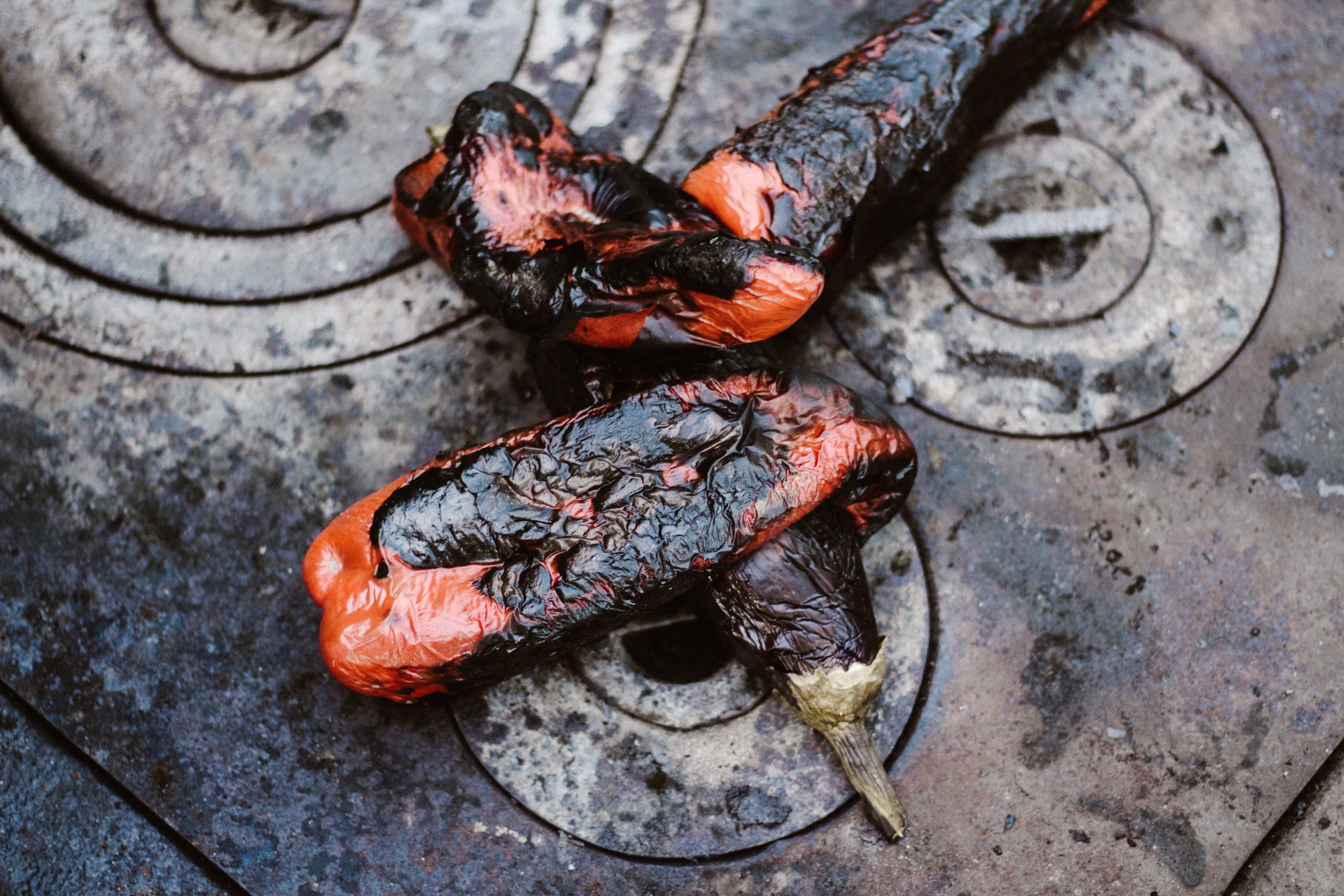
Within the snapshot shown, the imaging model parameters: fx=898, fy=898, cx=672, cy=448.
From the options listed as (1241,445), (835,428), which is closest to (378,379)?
(835,428)

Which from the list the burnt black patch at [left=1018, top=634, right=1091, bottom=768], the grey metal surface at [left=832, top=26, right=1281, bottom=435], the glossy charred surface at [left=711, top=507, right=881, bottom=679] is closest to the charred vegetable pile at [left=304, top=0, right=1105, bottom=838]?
the glossy charred surface at [left=711, top=507, right=881, bottom=679]

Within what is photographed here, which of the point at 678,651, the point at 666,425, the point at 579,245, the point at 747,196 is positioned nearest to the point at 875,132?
the point at 747,196

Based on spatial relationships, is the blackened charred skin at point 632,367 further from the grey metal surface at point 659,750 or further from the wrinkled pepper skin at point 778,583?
the grey metal surface at point 659,750

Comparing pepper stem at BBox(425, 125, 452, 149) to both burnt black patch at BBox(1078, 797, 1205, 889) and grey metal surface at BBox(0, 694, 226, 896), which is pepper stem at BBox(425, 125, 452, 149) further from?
burnt black patch at BBox(1078, 797, 1205, 889)

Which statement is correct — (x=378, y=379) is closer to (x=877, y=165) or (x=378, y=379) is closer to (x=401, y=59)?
(x=401, y=59)

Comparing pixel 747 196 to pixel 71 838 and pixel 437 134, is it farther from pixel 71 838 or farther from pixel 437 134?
pixel 71 838

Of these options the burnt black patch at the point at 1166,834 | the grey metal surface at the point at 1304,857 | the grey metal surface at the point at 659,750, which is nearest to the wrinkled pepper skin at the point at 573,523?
the grey metal surface at the point at 659,750
